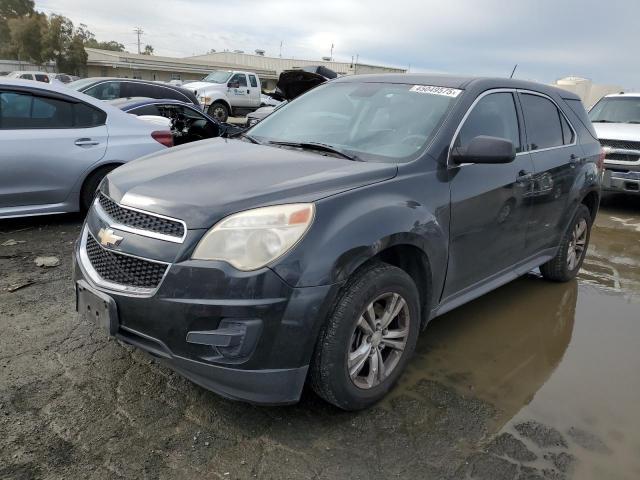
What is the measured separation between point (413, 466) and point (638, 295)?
141 inches

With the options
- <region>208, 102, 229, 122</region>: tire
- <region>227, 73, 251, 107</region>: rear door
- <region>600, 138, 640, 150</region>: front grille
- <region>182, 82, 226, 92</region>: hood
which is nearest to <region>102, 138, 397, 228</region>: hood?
<region>600, 138, 640, 150</region>: front grille

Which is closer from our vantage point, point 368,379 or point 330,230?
point 330,230

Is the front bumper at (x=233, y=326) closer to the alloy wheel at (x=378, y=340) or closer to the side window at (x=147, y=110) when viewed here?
the alloy wheel at (x=378, y=340)

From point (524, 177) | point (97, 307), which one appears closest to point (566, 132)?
point (524, 177)

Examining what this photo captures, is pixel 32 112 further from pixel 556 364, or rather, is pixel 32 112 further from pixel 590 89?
pixel 590 89

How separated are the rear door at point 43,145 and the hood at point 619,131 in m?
7.71

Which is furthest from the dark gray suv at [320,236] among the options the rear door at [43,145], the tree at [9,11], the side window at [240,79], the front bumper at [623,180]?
the tree at [9,11]

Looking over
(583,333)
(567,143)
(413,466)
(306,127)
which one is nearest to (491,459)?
(413,466)

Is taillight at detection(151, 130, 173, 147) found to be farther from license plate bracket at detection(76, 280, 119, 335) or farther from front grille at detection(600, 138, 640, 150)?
front grille at detection(600, 138, 640, 150)

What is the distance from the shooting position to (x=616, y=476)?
2441 millimetres

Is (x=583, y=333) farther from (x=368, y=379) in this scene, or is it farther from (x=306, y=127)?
(x=306, y=127)

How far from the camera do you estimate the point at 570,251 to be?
4832 millimetres

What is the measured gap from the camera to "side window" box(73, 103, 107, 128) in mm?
5574

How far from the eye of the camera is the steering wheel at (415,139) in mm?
3092
